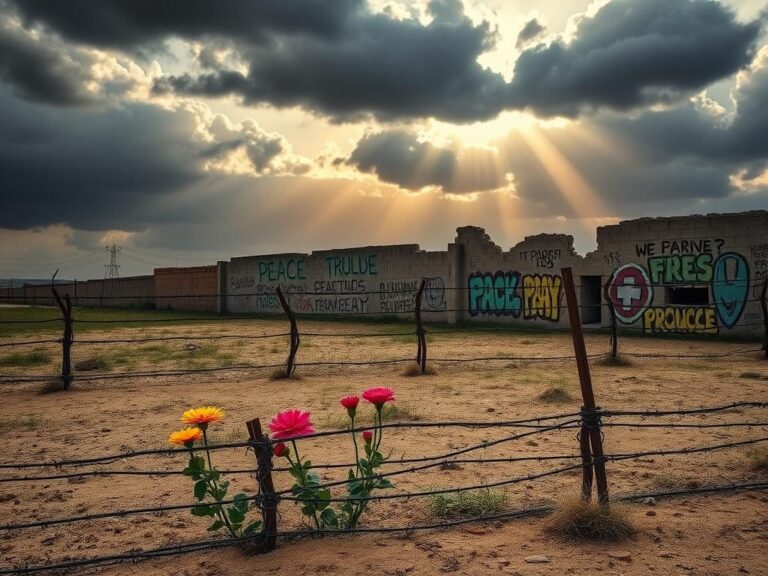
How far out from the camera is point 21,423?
718 cm

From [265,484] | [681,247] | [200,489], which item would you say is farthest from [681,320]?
[200,489]

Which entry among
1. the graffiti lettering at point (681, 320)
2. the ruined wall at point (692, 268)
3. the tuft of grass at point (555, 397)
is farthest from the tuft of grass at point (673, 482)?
the graffiti lettering at point (681, 320)

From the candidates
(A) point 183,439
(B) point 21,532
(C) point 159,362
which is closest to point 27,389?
(C) point 159,362

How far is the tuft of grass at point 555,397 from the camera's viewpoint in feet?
24.2

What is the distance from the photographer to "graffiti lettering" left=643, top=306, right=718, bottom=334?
1456 cm

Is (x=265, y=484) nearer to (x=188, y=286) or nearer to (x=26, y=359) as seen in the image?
(x=26, y=359)

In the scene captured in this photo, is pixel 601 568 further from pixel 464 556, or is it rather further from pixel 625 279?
pixel 625 279

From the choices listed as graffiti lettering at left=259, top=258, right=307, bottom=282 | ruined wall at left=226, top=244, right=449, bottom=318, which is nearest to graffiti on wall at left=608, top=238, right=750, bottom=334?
ruined wall at left=226, top=244, right=449, bottom=318

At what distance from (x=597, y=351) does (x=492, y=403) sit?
20.2 ft

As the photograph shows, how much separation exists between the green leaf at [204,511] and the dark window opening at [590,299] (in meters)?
15.2

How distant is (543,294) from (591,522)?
14859 millimetres

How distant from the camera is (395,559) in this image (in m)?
3.37

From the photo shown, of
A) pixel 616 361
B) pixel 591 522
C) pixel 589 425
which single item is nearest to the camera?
pixel 591 522

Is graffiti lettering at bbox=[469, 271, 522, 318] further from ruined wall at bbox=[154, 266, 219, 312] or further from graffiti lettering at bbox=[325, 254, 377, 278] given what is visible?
ruined wall at bbox=[154, 266, 219, 312]
